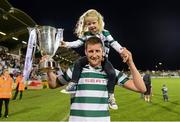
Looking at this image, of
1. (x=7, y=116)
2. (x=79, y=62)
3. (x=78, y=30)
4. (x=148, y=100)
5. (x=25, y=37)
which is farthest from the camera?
(x=25, y=37)

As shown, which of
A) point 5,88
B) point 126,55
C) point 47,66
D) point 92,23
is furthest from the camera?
point 5,88

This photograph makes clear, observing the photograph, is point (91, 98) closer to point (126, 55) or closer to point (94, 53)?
point (94, 53)

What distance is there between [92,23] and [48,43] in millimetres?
962

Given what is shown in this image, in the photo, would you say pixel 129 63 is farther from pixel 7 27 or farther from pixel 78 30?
pixel 7 27

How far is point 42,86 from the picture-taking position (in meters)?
50.8

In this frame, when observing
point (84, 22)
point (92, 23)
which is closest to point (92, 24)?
point (92, 23)

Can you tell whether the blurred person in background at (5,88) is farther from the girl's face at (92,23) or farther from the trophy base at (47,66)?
the trophy base at (47,66)

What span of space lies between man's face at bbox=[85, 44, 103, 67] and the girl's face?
0.90m

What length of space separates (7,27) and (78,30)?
198 feet

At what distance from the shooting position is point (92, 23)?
621 cm

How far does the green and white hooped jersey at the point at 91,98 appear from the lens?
207 inches

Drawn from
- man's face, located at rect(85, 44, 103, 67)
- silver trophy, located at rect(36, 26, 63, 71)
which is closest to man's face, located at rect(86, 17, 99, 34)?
silver trophy, located at rect(36, 26, 63, 71)

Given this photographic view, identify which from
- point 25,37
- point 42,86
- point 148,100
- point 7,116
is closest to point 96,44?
point 7,116

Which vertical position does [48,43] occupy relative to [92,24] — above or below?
below
